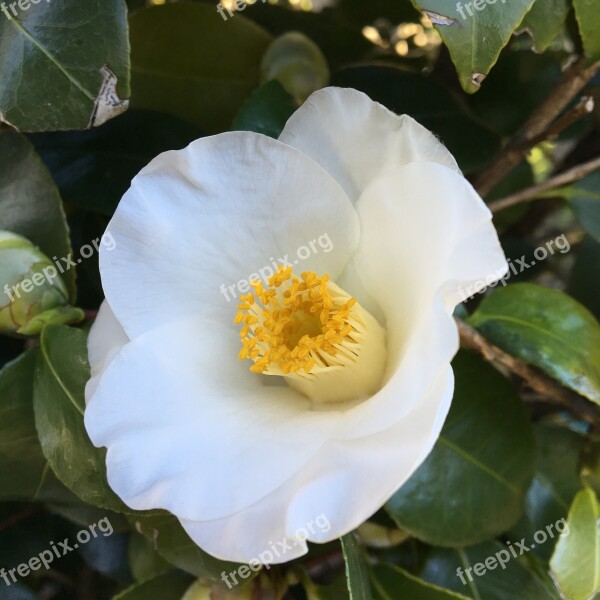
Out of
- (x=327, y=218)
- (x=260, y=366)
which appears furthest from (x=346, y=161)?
(x=260, y=366)

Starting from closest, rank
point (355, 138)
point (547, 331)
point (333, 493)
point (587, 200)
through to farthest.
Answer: point (333, 493)
point (355, 138)
point (547, 331)
point (587, 200)

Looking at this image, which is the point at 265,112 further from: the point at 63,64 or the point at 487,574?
the point at 487,574

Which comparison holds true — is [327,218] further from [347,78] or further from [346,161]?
[347,78]

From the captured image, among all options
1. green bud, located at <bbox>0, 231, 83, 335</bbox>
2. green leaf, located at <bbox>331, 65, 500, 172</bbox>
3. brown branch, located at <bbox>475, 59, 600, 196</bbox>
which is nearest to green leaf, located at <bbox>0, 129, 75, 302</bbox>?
green bud, located at <bbox>0, 231, 83, 335</bbox>

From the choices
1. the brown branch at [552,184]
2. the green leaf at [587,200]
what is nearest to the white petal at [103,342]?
the brown branch at [552,184]

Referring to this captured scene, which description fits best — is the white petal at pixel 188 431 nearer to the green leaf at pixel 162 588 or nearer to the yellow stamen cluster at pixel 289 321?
the yellow stamen cluster at pixel 289 321

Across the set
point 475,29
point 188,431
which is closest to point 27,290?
point 188,431

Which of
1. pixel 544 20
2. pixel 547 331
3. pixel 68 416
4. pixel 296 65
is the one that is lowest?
pixel 68 416

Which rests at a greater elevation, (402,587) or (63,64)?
(63,64)
